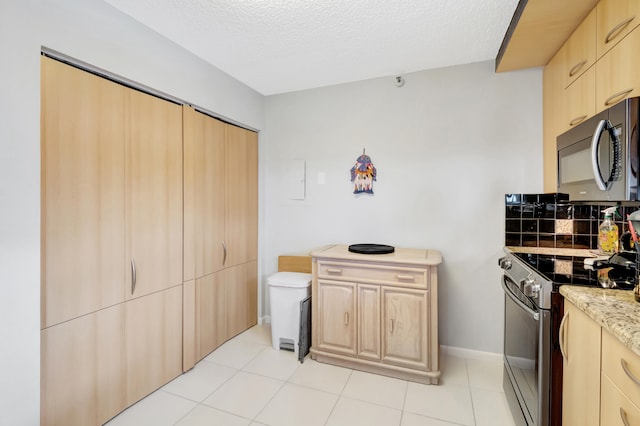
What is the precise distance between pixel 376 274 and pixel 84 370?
191 centimetres

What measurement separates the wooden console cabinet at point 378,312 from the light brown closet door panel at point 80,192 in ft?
4.69

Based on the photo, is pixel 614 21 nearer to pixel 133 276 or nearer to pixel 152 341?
pixel 133 276

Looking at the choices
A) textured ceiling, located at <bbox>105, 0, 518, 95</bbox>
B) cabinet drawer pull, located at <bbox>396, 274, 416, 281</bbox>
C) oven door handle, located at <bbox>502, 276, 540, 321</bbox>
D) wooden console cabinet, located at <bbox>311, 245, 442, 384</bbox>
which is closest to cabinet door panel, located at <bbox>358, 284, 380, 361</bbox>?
wooden console cabinet, located at <bbox>311, 245, 442, 384</bbox>

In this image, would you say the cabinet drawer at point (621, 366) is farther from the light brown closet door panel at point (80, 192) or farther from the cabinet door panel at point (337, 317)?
the light brown closet door panel at point (80, 192)

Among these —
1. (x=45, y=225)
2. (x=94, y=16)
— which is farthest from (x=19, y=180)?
(x=94, y=16)

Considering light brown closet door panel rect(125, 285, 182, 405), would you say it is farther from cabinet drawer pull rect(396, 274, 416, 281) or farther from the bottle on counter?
the bottle on counter

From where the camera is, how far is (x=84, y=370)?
1.64m

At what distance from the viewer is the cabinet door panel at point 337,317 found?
7.64 ft

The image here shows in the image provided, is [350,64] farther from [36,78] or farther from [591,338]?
[591,338]

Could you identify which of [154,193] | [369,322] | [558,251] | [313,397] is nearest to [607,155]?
[558,251]

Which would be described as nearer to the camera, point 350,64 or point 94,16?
point 94,16

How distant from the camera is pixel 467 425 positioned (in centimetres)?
172

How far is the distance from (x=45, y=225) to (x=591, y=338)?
2447 mm

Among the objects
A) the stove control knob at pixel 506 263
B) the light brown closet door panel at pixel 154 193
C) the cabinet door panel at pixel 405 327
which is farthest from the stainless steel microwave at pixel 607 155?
Answer: the light brown closet door panel at pixel 154 193
